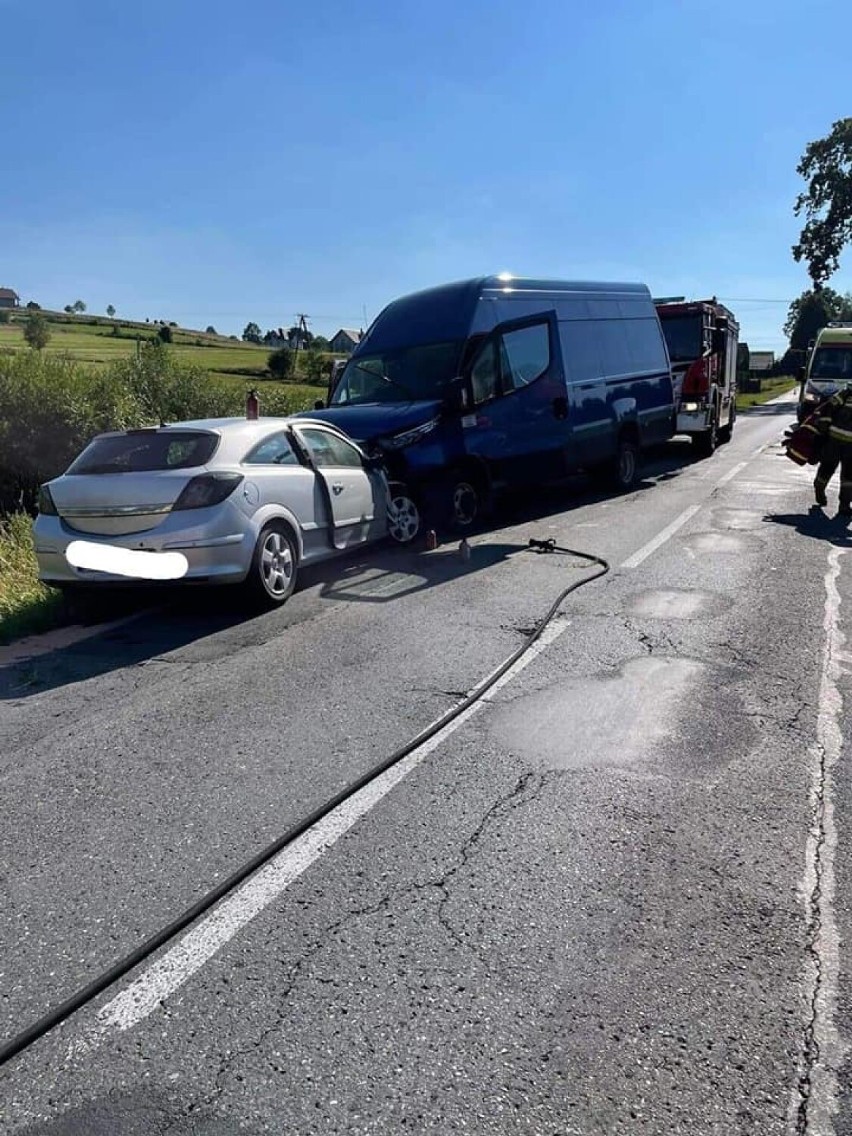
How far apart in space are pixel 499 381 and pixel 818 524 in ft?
13.4

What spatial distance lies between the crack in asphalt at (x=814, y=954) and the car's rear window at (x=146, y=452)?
192 inches

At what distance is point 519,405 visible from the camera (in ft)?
36.8

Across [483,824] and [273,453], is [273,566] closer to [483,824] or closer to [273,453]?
[273,453]

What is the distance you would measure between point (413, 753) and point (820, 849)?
5.95 feet

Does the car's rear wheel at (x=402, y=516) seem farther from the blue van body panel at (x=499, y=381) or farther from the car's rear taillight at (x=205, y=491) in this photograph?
the car's rear taillight at (x=205, y=491)

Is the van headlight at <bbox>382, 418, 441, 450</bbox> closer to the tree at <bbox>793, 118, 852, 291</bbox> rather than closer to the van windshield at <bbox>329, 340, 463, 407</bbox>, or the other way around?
the van windshield at <bbox>329, 340, 463, 407</bbox>

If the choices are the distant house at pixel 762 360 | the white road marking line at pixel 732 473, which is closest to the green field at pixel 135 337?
the white road marking line at pixel 732 473

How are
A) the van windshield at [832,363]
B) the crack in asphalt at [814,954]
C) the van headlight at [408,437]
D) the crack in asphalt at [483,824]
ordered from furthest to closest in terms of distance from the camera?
the van windshield at [832,363] → the van headlight at [408,437] → the crack in asphalt at [483,824] → the crack in asphalt at [814,954]

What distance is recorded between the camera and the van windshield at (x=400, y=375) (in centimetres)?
1073

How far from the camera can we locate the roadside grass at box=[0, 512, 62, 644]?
7.19m

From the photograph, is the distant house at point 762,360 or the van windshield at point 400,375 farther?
the distant house at point 762,360

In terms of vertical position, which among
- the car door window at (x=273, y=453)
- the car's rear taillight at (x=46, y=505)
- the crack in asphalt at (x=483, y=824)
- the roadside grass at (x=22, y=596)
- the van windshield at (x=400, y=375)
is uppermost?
the van windshield at (x=400, y=375)

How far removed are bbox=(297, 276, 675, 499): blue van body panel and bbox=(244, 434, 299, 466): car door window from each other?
6.56ft

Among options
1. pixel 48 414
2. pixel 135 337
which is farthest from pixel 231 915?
pixel 135 337
